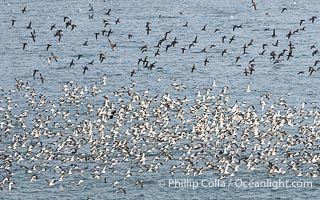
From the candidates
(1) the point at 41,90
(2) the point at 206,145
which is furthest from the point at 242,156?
(1) the point at 41,90

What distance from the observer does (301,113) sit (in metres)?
111

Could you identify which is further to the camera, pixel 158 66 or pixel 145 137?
pixel 158 66

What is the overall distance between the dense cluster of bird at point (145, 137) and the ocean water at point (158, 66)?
0.51 meters

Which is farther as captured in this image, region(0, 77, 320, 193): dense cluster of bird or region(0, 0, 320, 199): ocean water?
region(0, 77, 320, 193): dense cluster of bird

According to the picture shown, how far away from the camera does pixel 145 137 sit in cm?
10169

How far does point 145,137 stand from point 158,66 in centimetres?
4029

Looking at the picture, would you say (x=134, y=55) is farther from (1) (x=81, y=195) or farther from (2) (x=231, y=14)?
(1) (x=81, y=195)

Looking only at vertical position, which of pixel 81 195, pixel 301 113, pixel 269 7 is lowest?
pixel 81 195

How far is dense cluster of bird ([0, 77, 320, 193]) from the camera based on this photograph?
91938 mm

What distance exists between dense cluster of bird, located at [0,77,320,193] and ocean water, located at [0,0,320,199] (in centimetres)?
51

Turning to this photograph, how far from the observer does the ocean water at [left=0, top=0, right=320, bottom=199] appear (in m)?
88.8

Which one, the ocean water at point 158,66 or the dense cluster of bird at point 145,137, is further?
the dense cluster of bird at point 145,137

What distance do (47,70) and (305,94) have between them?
3832 cm

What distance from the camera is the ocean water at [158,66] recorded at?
291ft
